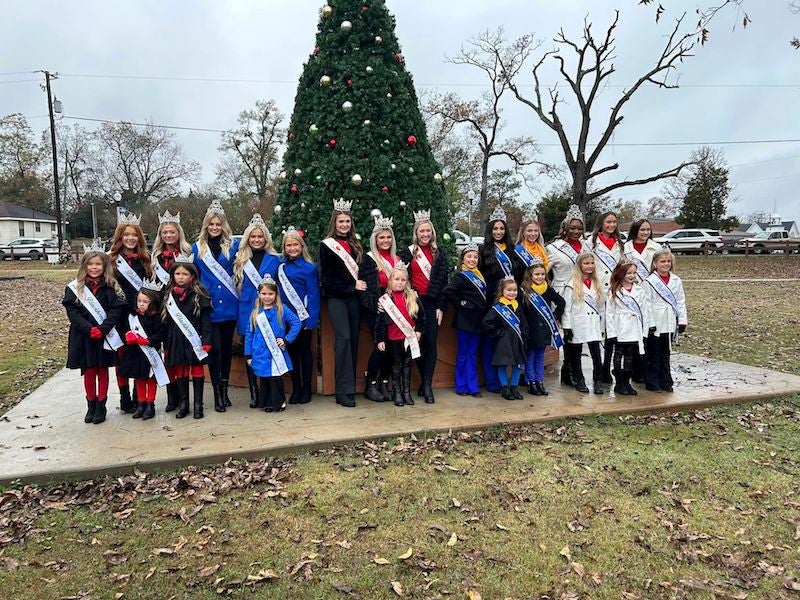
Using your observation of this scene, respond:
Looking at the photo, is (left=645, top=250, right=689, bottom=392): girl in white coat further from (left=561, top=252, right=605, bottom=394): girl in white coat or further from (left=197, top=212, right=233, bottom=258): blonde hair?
(left=197, top=212, right=233, bottom=258): blonde hair

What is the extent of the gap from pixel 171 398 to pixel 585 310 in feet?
14.1

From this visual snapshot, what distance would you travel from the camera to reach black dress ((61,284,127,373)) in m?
5.02

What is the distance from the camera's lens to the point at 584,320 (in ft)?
20.1

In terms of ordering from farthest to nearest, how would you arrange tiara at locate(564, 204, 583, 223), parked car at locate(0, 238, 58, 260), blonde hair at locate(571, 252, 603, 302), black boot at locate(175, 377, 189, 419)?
parked car at locate(0, 238, 58, 260)
tiara at locate(564, 204, 583, 223)
blonde hair at locate(571, 252, 603, 302)
black boot at locate(175, 377, 189, 419)

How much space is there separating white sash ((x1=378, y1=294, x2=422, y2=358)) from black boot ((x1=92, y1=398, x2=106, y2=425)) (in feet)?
8.83

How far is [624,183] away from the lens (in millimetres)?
28375

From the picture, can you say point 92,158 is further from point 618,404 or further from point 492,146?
point 618,404

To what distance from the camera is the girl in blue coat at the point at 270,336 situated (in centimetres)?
539

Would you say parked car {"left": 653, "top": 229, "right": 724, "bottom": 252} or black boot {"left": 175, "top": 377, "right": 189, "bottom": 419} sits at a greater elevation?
parked car {"left": 653, "top": 229, "right": 724, "bottom": 252}

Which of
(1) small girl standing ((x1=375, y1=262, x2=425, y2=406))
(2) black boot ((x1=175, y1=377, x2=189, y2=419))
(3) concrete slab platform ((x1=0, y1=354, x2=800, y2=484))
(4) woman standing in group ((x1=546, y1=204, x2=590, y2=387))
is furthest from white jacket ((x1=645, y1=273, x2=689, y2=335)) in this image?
(2) black boot ((x1=175, y1=377, x2=189, y2=419))

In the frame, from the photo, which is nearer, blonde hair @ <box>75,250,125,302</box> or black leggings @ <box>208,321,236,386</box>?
blonde hair @ <box>75,250,125,302</box>

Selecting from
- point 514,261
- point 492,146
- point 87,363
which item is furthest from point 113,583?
point 492,146

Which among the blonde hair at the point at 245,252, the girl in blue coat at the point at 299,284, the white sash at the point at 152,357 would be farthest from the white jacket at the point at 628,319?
the white sash at the point at 152,357

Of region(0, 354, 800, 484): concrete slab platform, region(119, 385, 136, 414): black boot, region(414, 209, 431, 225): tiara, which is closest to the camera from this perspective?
region(0, 354, 800, 484): concrete slab platform
